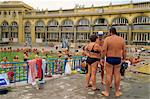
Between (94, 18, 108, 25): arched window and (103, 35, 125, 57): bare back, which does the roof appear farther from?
(103, 35, 125, 57): bare back

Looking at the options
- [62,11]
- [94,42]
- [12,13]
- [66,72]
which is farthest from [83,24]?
[94,42]

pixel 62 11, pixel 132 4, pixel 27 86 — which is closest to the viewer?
pixel 27 86

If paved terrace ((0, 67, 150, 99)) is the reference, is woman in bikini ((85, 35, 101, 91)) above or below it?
above

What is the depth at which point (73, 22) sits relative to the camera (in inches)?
1967

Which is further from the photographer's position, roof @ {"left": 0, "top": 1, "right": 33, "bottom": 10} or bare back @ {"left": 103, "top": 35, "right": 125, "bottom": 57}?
roof @ {"left": 0, "top": 1, "right": 33, "bottom": 10}

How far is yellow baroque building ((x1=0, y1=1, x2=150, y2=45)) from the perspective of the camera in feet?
137


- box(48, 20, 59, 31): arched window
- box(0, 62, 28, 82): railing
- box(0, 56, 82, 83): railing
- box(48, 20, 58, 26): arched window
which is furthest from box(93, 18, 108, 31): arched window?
box(0, 62, 28, 82): railing

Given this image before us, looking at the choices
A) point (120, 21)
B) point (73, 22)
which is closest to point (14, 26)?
point (73, 22)

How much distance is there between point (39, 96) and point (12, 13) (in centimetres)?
5471

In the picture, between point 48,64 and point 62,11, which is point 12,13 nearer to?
point 62,11

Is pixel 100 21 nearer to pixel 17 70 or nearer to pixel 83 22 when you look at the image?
pixel 83 22

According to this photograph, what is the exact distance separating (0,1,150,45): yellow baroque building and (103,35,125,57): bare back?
115 ft

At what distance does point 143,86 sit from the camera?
834 centimetres

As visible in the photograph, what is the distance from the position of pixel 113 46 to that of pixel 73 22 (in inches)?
1718
